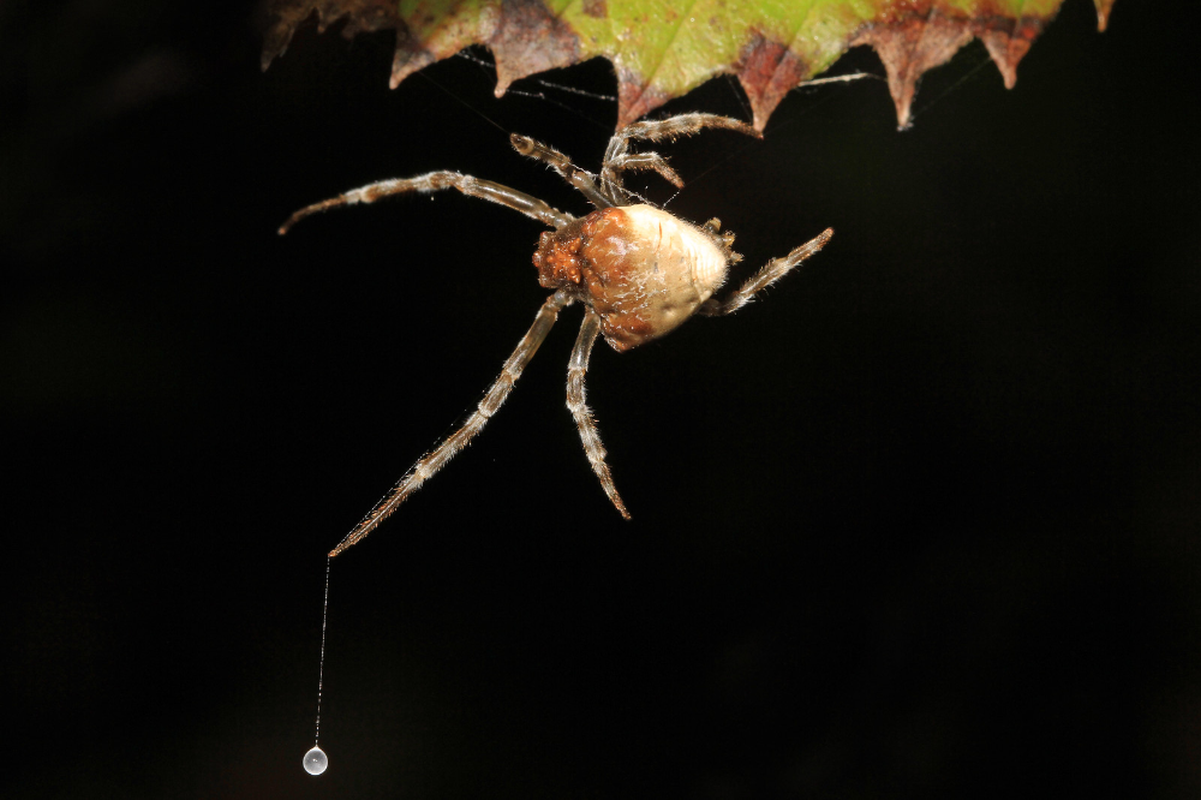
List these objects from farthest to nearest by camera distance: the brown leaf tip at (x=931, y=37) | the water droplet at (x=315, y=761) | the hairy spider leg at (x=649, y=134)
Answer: the water droplet at (x=315, y=761) < the hairy spider leg at (x=649, y=134) < the brown leaf tip at (x=931, y=37)

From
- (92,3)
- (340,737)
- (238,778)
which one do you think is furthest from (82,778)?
(92,3)

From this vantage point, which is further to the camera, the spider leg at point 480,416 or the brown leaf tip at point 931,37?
the spider leg at point 480,416

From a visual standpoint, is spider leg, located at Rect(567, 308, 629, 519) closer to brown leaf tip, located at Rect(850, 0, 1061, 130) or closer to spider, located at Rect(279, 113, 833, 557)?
spider, located at Rect(279, 113, 833, 557)

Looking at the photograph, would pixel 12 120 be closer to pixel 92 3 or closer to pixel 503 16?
pixel 92 3

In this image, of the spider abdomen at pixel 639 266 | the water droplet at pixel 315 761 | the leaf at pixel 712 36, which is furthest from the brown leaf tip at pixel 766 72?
the water droplet at pixel 315 761

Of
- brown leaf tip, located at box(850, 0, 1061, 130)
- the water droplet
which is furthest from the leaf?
the water droplet

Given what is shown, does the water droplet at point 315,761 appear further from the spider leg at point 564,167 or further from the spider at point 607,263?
the spider leg at point 564,167

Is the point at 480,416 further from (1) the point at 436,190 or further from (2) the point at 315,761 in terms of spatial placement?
(2) the point at 315,761

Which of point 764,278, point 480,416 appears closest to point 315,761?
point 480,416
